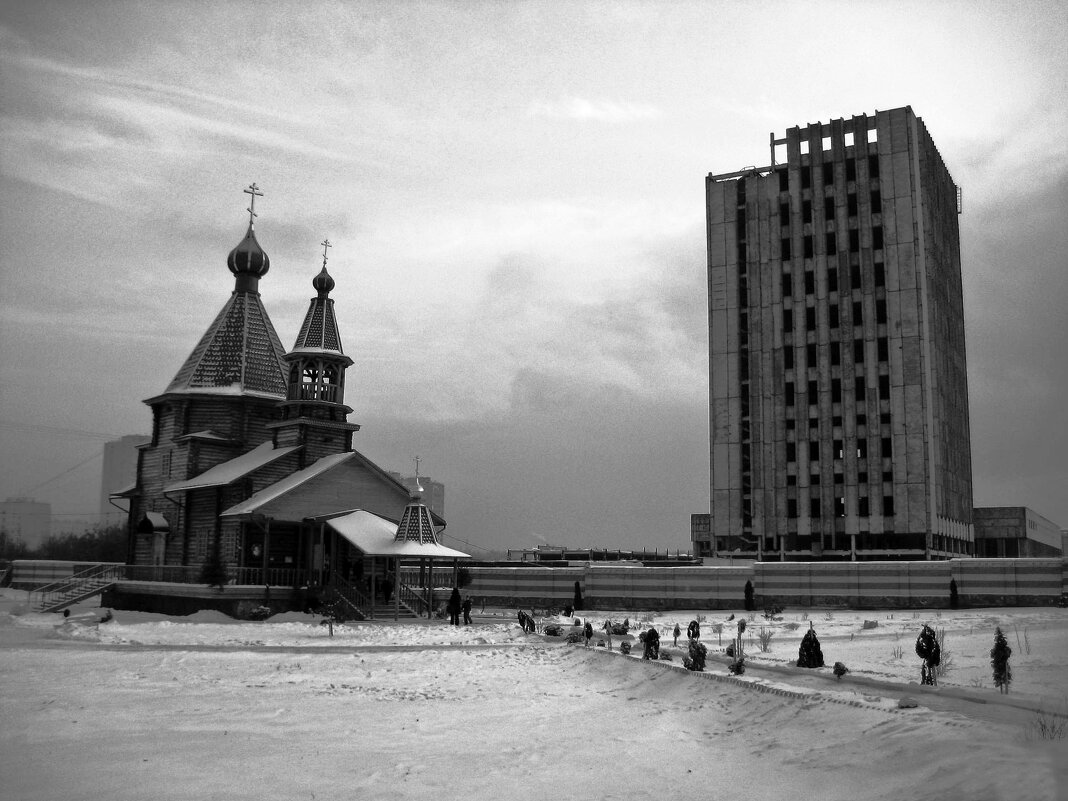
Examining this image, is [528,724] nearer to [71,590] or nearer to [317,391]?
[317,391]

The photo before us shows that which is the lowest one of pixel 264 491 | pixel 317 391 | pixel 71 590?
pixel 71 590

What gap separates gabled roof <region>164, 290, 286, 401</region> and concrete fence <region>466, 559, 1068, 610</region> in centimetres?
1663

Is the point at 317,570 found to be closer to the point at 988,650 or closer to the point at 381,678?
the point at 381,678

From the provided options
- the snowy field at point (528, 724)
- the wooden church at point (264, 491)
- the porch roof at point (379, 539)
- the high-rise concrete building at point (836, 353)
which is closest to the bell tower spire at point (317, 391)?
the wooden church at point (264, 491)

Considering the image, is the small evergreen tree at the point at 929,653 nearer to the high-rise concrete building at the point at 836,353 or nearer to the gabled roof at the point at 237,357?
the gabled roof at the point at 237,357

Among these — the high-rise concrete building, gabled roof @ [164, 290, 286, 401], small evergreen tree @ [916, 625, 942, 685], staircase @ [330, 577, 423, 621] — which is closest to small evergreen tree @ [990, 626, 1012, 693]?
small evergreen tree @ [916, 625, 942, 685]

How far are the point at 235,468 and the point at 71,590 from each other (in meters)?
8.93

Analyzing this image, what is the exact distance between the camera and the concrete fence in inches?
1422

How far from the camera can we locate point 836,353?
72375 millimetres

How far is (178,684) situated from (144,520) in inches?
1085

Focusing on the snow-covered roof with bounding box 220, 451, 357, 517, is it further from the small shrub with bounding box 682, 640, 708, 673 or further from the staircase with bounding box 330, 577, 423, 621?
the small shrub with bounding box 682, 640, 708, 673

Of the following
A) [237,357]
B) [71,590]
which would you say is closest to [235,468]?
[237,357]

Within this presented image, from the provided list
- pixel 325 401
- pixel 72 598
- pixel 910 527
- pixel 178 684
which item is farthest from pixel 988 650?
pixel 910 527

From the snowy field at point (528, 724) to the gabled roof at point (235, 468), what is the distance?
16.5 meters
